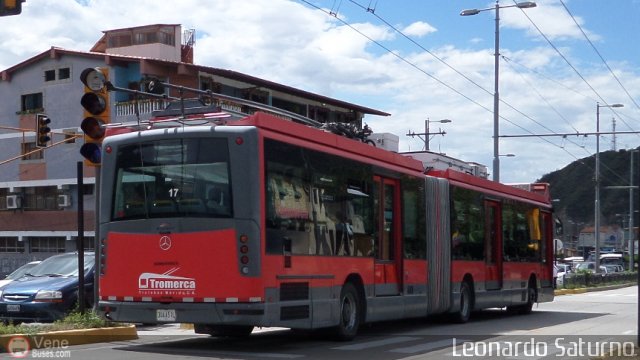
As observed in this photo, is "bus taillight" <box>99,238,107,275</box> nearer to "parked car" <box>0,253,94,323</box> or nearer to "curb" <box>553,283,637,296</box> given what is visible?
"parked car" <box>0,253,94,323</box>

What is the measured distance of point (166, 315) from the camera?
43.3ft

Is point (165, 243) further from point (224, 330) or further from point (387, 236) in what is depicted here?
point (387, 236)

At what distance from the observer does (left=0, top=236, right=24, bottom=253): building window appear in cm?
5694

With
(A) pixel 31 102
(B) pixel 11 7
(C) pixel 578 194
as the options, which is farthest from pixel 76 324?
(C) pixel 578 194

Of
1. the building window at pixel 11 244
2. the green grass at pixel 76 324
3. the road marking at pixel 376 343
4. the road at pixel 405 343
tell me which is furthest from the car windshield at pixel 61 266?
the building window at pixel 11 244

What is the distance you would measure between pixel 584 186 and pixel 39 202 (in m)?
90.2

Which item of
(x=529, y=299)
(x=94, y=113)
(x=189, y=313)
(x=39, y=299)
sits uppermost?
(x=94, y=113)

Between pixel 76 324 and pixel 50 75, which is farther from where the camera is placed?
pixel 50 75

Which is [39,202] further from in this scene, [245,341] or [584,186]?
[584,186]

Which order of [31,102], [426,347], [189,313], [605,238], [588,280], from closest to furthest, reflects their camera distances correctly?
[189,313] < [426,347] < [588,280] < [31,102] < [605,238]

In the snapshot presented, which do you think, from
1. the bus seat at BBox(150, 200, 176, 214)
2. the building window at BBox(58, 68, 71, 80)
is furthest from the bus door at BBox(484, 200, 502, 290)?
the building window at BBox(58, 68, 71, 80)

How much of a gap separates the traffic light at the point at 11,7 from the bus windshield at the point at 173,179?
8.03 feet

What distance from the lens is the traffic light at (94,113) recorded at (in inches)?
598

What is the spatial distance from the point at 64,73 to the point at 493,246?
35049 millimetres
